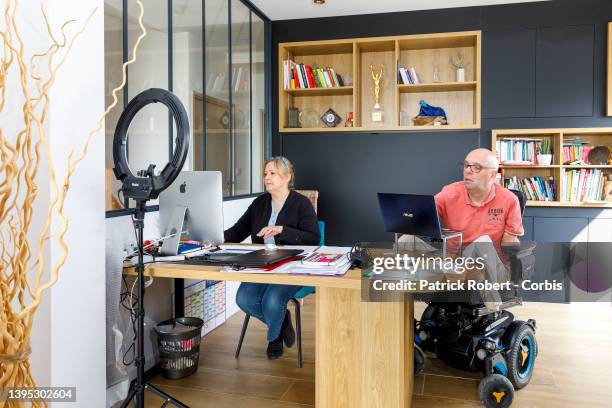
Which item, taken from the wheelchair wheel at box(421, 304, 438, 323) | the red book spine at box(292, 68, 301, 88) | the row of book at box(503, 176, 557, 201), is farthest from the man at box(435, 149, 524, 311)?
the red book spine at box(292, 68, 301, 88)

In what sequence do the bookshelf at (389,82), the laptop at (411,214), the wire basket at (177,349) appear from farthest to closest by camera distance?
1. the bookshelf at (389,82)
2. the wire basket at (177,349)
3. the laptop at (411,214)

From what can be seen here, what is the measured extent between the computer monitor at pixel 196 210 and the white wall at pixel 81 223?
49cm

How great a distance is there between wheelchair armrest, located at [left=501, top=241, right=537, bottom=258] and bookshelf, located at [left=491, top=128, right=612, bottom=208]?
2017 millimetres

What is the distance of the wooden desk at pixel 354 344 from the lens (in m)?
2.14

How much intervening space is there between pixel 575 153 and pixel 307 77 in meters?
2.67

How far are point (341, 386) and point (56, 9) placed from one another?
1.88 m

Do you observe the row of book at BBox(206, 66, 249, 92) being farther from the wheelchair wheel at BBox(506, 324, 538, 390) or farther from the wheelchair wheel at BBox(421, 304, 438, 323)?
the wheelchair wheel at BBox(506, 324, 538, 390)

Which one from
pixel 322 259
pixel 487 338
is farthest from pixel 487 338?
pixel 322 259

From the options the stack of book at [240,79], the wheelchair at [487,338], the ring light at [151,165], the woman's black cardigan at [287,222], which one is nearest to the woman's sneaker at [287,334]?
the woman's black cardigan at [287,222]

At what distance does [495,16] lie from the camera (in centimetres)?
482

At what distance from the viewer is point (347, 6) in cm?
488

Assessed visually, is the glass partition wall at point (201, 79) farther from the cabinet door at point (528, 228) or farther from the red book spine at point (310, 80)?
the cabinet door at point (528, 228)

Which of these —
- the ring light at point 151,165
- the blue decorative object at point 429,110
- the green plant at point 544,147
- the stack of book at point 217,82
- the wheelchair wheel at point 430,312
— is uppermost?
the stack of book at point 217,82

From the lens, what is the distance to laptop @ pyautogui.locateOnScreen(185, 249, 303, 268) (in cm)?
227
